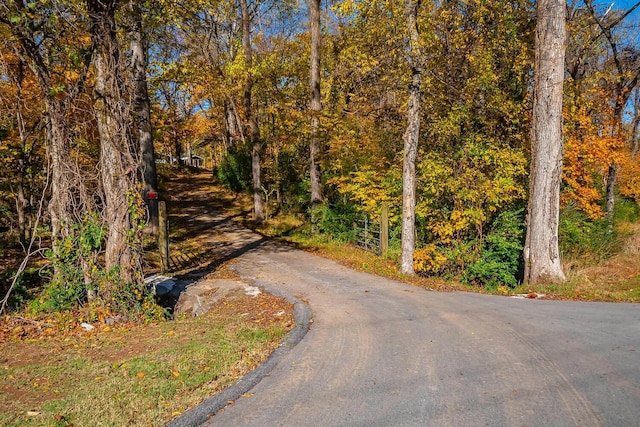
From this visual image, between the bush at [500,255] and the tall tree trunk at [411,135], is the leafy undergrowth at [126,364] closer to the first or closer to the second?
the tall tree trunk at [411,135]

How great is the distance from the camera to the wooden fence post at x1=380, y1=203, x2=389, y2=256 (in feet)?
42.1

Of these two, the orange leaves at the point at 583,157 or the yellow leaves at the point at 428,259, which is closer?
the yellow leaves at the point at 428,259

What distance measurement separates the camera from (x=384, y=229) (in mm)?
12883

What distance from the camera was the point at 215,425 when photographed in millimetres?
3584

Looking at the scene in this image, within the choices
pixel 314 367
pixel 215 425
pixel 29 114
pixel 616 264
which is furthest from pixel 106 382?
pixel 616 264

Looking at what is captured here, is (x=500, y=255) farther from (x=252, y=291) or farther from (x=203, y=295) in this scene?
(x=203, y=295)

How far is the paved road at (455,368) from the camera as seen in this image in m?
3.64

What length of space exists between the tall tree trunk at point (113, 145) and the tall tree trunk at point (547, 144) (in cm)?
869

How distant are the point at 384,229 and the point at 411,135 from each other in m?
3.61

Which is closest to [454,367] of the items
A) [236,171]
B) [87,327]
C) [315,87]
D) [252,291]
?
[252,291]

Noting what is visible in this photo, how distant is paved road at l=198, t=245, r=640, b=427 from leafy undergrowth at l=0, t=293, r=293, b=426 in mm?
600

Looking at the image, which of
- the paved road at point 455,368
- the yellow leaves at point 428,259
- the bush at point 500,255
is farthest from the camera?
the yellow leaves at point 428,259

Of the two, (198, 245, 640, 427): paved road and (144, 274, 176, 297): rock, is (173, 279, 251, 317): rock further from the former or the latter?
(198, 245, 640, 427): paved road

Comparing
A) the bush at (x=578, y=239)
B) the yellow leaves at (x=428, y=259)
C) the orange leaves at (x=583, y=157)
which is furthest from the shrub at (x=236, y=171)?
the bush at (x=578, y=239)
